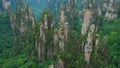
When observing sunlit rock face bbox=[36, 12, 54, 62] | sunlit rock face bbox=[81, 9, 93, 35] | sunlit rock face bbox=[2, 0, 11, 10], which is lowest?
sunlit rock face bbox=[36, 12, 54, 62]

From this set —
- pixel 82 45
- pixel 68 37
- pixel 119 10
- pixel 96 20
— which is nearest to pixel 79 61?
pixel 82 45

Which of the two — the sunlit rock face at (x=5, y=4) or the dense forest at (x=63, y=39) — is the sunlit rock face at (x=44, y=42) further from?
the sunlit rock face at (x=5, y=4)

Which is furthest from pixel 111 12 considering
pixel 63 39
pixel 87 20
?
pixel 63 39

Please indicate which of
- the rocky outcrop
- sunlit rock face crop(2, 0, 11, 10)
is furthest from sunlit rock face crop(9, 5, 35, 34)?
sunlit rock face crop(2, 0, 11, 10)

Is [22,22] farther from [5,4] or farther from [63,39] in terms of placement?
[5,4]

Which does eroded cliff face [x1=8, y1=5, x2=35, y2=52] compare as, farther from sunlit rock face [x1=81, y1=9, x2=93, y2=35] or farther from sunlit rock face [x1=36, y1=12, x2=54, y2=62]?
sunlit rock face [x1=36, y1=12, x2=54, y2=62]

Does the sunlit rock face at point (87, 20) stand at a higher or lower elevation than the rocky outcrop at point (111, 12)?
lower

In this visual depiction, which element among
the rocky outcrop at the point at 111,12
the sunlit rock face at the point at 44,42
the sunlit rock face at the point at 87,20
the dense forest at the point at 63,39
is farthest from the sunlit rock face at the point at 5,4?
the sunlit rock face at the point at 44,42

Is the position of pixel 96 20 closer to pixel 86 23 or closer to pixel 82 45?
pixel 86 23
